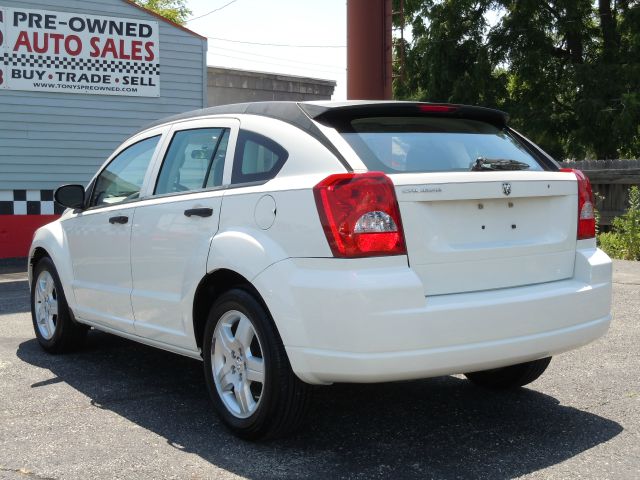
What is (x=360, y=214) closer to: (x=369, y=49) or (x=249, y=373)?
(x=249, y=373)

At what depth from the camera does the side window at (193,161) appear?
13.9 ft

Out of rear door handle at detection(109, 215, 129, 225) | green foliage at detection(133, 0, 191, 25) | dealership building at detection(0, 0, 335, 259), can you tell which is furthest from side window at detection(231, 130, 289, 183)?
green foliage at detection(133, 0, 191, 25)

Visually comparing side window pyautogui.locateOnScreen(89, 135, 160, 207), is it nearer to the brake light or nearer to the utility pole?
the brake light

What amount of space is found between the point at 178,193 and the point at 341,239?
139 cm

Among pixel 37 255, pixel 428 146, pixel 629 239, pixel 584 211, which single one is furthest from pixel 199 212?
pixel 629 239

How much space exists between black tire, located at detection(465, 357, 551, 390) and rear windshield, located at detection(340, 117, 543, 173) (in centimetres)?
114

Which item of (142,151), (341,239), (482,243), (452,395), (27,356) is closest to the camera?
(341,239)

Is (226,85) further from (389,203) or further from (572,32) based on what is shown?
(389,203)

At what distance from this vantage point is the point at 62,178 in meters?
13.0

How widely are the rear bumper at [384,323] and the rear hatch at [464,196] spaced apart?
123 millimetres

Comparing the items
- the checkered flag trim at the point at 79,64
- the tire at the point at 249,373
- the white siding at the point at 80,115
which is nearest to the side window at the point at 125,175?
the tire at the point at 249,373

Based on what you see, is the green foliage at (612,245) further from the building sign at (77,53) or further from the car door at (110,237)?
the car door at (110,237)

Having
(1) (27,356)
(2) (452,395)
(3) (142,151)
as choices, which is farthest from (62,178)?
(2) (452,395)

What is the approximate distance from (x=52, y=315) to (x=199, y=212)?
231 centimetres
